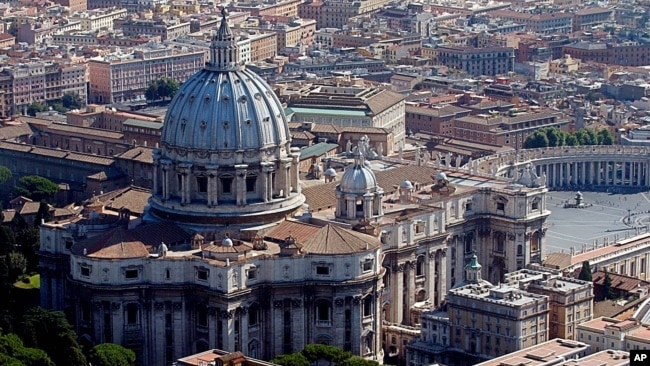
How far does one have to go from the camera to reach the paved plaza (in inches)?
5896

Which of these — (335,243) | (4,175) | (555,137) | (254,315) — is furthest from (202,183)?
(555,137)

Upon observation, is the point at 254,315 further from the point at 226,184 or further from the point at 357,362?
the point at 357,362

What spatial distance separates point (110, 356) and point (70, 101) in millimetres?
91425

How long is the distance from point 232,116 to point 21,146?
48526mm

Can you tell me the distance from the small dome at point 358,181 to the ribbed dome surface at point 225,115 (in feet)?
13.2

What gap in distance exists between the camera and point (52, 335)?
367 feet

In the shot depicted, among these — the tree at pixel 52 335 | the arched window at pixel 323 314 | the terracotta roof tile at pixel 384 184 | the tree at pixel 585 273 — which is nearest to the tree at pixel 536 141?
the terracotta roof tile at pixel 384 184

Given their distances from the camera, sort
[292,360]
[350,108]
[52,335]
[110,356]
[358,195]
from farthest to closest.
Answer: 1. [350,108]
2. [358,195]
3. [52,335]
4. [110,356]
5. [292,360]

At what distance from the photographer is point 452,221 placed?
127875mm

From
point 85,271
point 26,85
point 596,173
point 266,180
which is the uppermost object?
point 266,180

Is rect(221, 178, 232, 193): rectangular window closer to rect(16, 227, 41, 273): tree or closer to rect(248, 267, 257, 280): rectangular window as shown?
rect(248, 267, 257, 280): rectangular window

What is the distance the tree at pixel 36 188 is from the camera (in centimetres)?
15150

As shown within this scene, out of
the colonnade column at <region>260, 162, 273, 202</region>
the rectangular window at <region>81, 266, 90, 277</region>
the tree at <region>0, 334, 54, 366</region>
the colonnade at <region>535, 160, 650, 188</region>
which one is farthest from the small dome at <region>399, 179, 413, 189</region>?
the colonnade at <region>535, 160, 650, 188</region>

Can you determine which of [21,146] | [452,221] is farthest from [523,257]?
[21,146]
